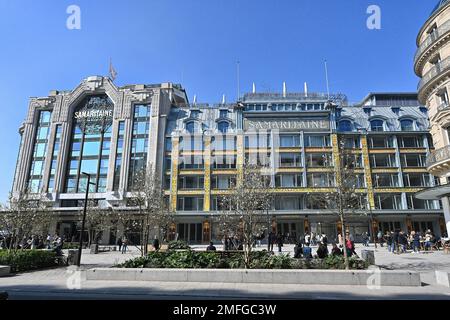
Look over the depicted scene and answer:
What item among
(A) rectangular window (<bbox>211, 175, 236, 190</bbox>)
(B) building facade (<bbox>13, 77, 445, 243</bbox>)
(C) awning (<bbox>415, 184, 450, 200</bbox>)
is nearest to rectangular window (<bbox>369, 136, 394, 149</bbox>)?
(B) building facade (<bbox>13, 77, 445, 243</bbox>)

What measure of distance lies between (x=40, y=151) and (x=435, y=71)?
50400 millimetres

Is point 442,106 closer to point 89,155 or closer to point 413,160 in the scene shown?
point 413,160

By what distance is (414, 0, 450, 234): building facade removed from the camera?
21.4 meters

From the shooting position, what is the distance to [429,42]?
23.5 metres

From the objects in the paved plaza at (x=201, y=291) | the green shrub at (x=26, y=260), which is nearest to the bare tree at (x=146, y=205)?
the green shrub at (x=26, y=260)

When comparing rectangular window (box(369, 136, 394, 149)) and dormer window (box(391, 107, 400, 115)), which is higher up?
dormer window (box(391, 107, 400, 115))

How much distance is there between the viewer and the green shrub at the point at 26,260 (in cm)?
1377

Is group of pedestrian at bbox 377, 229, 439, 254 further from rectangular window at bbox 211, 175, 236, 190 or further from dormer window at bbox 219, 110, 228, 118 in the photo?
dormer window at bbox 219, 110, 228, 118

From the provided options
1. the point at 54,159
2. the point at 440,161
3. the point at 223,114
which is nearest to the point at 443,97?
the point at 440,161

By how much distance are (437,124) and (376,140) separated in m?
21.6

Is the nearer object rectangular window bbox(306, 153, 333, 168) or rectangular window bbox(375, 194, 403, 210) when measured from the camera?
rectangular window bbox(375, 194, 403, 210)

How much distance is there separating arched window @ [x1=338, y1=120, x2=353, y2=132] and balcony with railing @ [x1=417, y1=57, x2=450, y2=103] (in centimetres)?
1945

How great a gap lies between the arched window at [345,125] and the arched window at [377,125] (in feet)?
10.7

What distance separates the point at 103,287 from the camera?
9648mm
